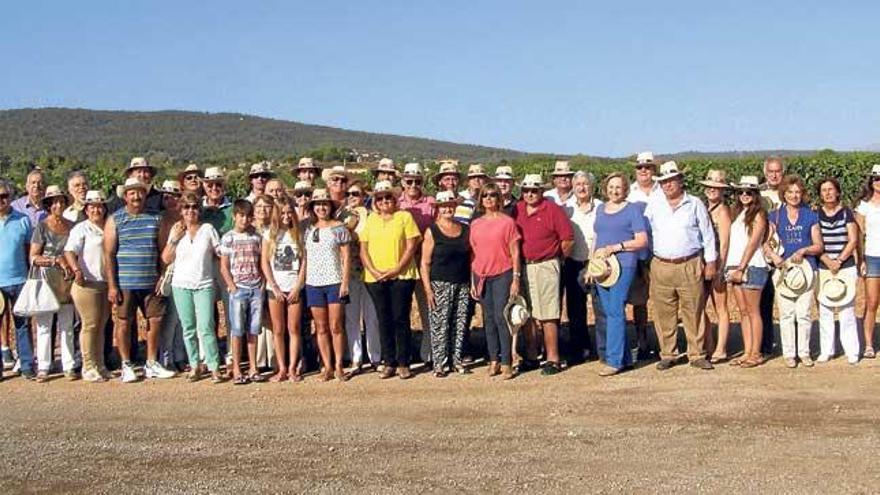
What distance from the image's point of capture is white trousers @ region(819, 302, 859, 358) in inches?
316

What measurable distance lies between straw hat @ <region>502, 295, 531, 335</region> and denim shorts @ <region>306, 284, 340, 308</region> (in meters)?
1.46

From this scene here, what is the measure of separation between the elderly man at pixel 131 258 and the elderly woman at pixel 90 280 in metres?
0.12

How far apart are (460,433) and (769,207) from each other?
12.4 feet

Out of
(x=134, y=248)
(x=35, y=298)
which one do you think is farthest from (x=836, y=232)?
(x=35, y=298)

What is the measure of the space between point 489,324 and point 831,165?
71.2 ft

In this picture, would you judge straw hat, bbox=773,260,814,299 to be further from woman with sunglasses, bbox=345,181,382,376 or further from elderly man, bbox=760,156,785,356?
woman with sunglasses, bbox=345,181,382,376

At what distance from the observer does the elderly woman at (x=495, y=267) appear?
313 inches

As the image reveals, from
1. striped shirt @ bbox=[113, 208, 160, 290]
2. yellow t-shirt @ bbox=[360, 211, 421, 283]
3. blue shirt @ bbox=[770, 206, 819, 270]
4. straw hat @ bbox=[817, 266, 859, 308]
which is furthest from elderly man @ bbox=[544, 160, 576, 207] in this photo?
striped shirt @ bbox=[113, 208, 160, 290]

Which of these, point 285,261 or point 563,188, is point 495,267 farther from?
point 285,261

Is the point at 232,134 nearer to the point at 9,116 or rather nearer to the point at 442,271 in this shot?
the point at 9,116

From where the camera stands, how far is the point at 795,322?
26.8 feet

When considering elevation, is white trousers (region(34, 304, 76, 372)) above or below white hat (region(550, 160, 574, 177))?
below

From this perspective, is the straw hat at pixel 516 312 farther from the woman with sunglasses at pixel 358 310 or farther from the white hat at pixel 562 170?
the white hat at pixel 562 170

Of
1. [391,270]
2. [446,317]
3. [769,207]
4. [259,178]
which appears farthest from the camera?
[259,178]
